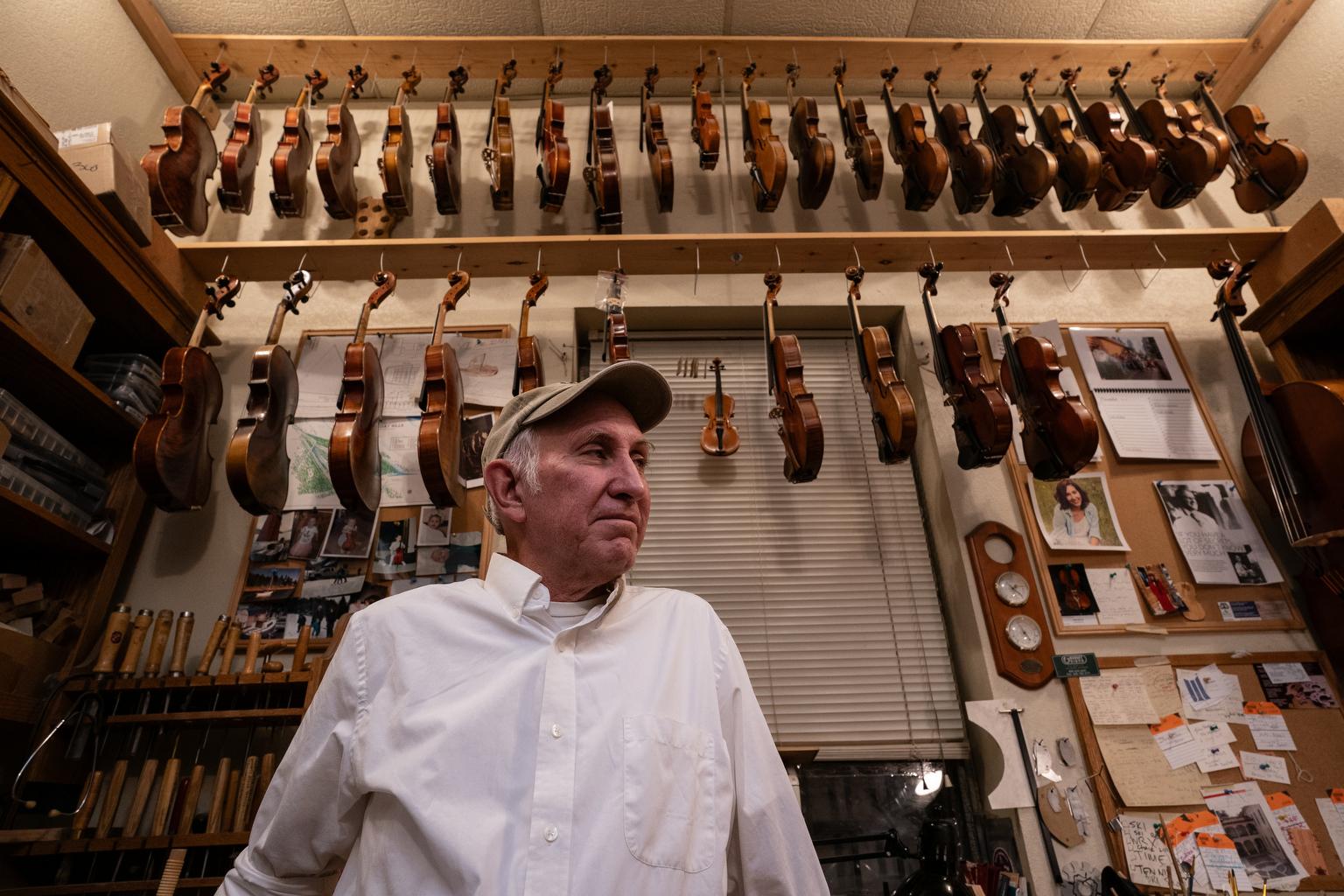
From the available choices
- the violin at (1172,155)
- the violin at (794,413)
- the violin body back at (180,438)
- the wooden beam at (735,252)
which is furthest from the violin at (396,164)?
the violin at (1172,155)

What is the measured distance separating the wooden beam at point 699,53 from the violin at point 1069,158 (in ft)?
2.49

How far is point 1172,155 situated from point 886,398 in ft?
6.35

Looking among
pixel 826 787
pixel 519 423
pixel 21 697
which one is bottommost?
pixel 826 787

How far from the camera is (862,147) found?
129 inches

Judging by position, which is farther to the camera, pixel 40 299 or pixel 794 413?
pixel 794 413

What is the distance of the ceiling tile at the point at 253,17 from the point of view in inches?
143

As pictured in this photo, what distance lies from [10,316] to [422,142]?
221 cm

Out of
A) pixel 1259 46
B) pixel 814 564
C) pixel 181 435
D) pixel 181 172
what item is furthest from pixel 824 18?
pixel 181 435

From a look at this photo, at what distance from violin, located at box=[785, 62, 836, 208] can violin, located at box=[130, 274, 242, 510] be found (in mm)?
2443

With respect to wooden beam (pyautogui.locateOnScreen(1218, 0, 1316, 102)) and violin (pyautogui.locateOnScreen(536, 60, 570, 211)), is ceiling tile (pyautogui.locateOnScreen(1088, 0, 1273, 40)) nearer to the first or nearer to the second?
wooden beam (pyautogui.locateOnScreen(1218, 0, 1316, 102))

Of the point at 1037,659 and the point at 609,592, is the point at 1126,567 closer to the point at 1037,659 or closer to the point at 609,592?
the point at 1037,659

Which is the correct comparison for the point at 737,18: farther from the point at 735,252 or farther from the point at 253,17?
the point at 253,17

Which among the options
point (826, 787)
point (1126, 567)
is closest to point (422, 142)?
point (826, 787)

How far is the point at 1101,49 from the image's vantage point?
3898 mm
